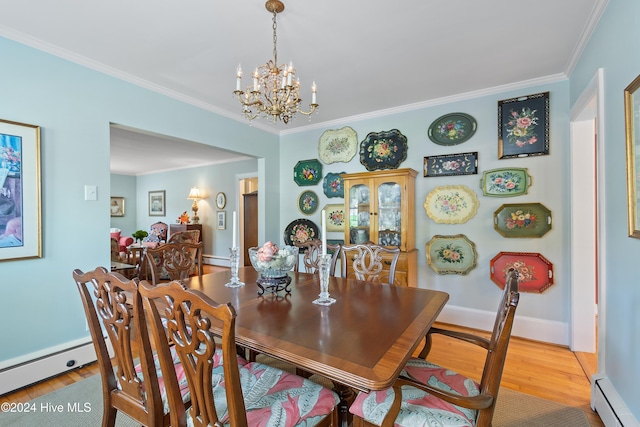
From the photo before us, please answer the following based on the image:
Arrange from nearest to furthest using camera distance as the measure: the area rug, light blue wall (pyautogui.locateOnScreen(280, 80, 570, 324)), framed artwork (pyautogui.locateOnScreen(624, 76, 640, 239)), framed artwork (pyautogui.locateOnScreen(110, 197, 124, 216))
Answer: framed artwork (pyautogui.locateOnScreen(624, 76, 640, 239))
the area rug
light blue wall (pyautogui.locateOnScreen(280, 80, 570, 324))
framed artwork (pyautogui.locateOnScreen(110, 197, 124, 216))

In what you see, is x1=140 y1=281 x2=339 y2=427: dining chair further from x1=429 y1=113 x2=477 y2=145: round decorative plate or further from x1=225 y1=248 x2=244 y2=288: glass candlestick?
x1=429 y1=113 x2=477 y2=145: round decorative plate

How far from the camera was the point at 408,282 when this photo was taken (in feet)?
9.86

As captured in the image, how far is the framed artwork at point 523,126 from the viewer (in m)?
2.74

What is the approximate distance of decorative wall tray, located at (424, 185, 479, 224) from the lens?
3078 mm

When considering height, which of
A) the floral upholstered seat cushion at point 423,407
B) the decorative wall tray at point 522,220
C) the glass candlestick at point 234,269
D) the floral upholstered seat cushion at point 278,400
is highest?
the decorative wall tray at point 522,220

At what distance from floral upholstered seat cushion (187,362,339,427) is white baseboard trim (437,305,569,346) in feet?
7.86

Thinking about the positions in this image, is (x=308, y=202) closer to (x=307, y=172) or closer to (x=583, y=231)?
(x=307, y=172)

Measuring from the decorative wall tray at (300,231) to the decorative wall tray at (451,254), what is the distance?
4.83ft

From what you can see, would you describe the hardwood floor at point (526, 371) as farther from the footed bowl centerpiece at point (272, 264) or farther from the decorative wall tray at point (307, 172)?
the decorative wall tray at point (307, 172)

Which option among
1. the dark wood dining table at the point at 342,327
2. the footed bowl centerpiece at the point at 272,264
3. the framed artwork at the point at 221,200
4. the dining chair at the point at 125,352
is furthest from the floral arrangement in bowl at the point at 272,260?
the framed artwork at the point at 221,200

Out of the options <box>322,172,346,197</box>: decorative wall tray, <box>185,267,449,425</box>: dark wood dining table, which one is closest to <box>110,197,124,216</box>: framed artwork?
<box>322,172,346,197</box>: decorative wall tray

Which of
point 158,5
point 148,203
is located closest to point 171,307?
point 158,5

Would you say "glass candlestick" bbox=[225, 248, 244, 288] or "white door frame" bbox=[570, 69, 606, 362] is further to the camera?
"white door frame" bbox=[570, 69, 606, 362]

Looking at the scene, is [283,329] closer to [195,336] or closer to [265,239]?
[195,336]
